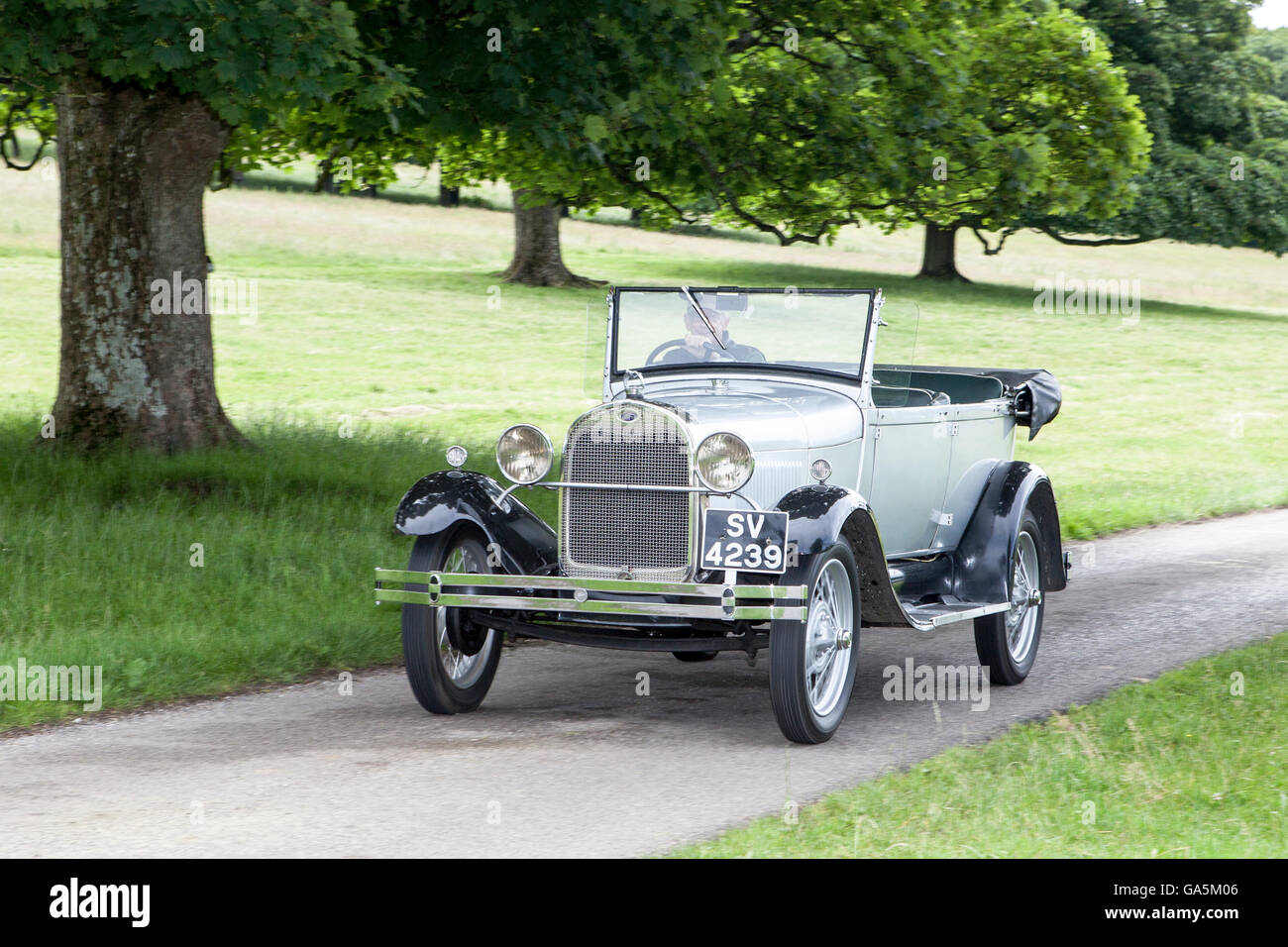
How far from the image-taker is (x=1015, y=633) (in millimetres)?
8406

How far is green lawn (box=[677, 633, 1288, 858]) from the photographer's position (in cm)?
509

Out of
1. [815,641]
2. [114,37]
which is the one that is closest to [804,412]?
[815,641]

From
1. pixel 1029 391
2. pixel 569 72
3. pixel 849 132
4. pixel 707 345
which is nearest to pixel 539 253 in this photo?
pixel 849 132

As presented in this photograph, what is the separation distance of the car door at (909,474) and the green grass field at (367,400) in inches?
28.0

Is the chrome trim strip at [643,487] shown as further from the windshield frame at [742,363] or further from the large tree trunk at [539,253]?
the large tree trunk at [539,253]

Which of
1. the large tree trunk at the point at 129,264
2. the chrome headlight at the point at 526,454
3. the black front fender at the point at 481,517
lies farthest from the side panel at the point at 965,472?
the large tree trunk at the point at 129,264

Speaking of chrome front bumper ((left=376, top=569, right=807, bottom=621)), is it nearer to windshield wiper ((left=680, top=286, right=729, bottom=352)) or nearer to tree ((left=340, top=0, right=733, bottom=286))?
windshield wiper ((left=680, top=286, right=729, bottom=352))

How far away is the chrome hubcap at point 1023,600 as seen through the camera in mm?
8344

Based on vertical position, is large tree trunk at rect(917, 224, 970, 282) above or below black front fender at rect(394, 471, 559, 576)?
above

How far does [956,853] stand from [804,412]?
2.91 metres

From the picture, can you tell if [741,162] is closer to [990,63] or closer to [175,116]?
[990,63]

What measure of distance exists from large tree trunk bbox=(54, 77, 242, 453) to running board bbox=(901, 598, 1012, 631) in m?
6.23

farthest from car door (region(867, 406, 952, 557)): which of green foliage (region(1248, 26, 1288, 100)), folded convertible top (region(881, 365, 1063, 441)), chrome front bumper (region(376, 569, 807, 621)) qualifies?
green foliage (region(1248, 26, 1288, 100))

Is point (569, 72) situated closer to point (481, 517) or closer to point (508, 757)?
point (481, 517)
